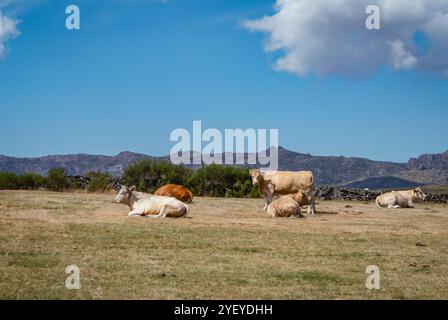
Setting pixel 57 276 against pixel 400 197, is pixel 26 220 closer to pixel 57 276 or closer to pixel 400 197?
pixel 57 276

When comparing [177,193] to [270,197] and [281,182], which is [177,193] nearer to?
[270,197]

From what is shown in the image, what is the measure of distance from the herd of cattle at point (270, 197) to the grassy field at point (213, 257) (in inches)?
25.2

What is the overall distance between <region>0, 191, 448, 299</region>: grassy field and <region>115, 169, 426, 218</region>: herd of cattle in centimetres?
64

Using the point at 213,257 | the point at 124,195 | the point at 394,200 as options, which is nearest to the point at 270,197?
the point at 124,195

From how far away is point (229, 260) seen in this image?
11.3 meters

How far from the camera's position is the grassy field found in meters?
8.80

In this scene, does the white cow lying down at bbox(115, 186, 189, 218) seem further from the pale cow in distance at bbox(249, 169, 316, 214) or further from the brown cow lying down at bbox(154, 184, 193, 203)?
the brown cow lying down at bbox(154, 184, 193, 203)

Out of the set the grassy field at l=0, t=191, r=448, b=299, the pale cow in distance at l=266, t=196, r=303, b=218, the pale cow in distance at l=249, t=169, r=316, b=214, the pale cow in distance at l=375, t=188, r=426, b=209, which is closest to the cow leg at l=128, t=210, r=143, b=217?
the grassy field at l=0, t=191, r=448, b=299

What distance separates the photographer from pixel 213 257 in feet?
37.8

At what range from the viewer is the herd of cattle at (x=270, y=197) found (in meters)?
19.0

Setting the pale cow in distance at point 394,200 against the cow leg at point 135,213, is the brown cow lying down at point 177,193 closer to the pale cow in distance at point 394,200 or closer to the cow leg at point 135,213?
the cow leg at point 135,213

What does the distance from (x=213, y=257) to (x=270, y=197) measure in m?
12.5

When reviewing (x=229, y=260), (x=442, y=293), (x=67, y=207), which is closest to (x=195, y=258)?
(x=229, y=260)

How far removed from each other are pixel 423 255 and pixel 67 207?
12382 millimetres
